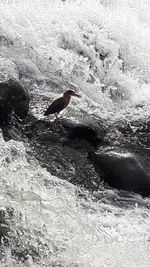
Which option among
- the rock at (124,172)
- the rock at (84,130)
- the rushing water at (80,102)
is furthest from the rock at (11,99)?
the rock at (124,172)

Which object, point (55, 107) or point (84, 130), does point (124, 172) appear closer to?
point (84, 130)

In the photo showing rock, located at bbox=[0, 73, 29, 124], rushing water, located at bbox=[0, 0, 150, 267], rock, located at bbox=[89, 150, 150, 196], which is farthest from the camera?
rock, located at bbox=[0, 73, 29, 124]

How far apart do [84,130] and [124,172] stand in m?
→ 0.90

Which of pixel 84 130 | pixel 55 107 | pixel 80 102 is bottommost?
pixel 80 102

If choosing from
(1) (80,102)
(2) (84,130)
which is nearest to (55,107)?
(2) (84,130)

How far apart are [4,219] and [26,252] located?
40cm

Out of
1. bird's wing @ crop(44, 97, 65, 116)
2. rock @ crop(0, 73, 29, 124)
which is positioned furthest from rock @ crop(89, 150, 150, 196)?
rock @ crop(0, 73, 29, 124)

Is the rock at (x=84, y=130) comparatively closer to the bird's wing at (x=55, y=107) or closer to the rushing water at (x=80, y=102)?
the bird's wing at (x=55, y=107)

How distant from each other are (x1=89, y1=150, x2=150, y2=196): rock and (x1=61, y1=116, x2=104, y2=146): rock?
497mm

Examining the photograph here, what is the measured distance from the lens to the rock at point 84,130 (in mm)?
6758

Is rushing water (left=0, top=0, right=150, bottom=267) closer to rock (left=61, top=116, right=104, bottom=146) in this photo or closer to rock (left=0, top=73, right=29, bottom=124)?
rock (left=0, top=73, right=29, bottom=124)

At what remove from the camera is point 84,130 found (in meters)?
6.79

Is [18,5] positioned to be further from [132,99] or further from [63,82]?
[132,99]

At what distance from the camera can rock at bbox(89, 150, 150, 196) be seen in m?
6.22
